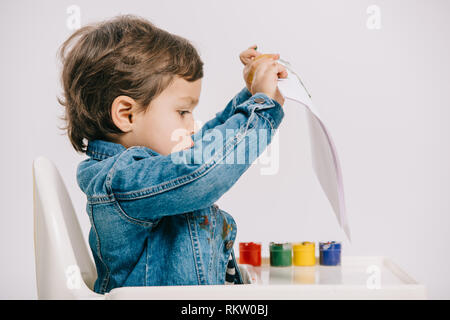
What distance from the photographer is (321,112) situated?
1400 millimetres

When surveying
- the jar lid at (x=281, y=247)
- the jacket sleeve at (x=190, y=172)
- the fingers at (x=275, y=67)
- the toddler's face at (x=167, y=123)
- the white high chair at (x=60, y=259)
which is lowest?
the jar lid at (x=281, y=247)

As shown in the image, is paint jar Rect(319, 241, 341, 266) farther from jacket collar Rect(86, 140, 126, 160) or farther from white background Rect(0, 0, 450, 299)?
white background Rect(0, 0, 450, 299)

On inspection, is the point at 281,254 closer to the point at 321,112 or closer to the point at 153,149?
the point at 153,149

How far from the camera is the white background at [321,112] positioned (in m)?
1.39

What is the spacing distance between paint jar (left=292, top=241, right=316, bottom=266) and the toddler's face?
263 millimetres

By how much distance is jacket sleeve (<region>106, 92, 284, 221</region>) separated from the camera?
0.57 metres

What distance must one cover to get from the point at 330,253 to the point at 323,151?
241 millimetres

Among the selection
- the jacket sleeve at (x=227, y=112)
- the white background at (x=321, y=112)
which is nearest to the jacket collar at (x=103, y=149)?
the jacket sleeve at (x=227, y=112)

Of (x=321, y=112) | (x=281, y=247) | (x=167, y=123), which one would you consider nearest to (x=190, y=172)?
(x=167, y=123)

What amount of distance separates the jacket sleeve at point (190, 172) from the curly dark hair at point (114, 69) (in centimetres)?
13

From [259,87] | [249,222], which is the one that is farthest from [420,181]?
[259,87]

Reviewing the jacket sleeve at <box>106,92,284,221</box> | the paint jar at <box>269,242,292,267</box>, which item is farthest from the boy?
the paint jar at <box>269,242,292,267</box>

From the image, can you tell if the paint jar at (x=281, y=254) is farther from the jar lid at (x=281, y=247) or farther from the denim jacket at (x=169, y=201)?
the denim jacket at (x=169, y=201)

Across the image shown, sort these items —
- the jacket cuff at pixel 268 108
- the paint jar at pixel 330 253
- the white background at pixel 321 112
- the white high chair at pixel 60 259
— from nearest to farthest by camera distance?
the white high chair at pixel 60 259 → the jacket cuff at pixel 268 108 → the paint jar at pixel 330 253 → the white background at pixel 321 112
